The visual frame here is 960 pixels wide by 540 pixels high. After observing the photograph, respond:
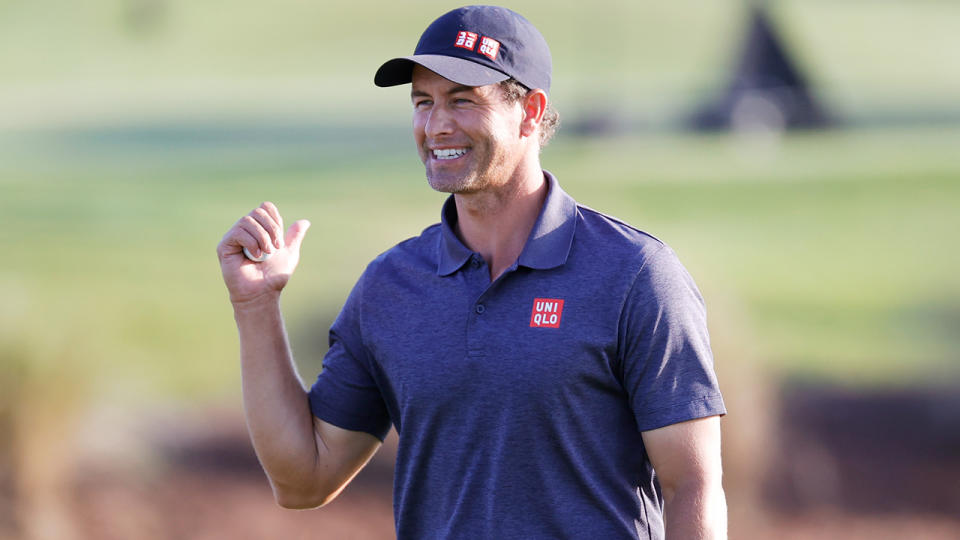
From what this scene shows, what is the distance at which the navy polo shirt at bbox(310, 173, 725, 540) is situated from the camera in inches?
80.0

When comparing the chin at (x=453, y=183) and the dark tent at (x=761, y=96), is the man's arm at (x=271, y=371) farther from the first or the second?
the dark tent at (x=761, y=96)

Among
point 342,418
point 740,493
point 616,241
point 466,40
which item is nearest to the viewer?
point 616,241

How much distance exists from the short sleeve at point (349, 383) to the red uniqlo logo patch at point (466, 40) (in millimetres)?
529

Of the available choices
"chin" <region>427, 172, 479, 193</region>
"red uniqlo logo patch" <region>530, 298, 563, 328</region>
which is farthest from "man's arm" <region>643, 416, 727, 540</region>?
"chin" <region>427, 172, 479, 193</region>

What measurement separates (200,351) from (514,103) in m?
4.43

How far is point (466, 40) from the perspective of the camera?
88.4 inches

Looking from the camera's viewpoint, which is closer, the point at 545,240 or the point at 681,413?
the point at 681,413

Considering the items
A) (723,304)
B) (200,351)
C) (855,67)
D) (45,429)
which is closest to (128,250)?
(200,351)

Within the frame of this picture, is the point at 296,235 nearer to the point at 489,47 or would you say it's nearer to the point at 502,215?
the point at 502,215

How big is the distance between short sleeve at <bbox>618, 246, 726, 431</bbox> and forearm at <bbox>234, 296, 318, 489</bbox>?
2.38ft

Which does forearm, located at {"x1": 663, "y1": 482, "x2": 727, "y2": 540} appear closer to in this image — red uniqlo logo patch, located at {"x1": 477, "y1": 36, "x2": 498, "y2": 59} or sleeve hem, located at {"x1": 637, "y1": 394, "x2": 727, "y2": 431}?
sleeve hem, located at {"x1": 637, "y1": 394, "x2": 727, "y2": 431}

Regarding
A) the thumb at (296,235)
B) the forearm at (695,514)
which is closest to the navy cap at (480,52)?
the thumb at (296,235)

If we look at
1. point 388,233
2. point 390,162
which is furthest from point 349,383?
point 390,162

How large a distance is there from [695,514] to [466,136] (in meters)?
0.85
